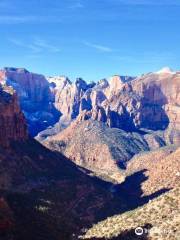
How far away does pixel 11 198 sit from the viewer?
126000 mm

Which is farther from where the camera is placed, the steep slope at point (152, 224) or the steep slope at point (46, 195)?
the steep slope at point (46, 195)

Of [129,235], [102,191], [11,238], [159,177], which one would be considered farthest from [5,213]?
[159,177]

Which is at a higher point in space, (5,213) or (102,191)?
(5,213)

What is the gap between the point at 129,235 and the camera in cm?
10150

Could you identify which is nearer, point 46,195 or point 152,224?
point 152,224

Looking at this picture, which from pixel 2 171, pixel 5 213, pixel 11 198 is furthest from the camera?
pixel 2 171

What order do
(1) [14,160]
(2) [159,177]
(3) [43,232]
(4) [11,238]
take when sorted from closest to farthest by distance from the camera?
1. (4) [11,238]
2. (3) [43,232]
3. (1) [14,160]
4. (2) [159,177]

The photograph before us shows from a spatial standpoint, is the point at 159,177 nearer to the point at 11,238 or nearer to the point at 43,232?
the point at 43,232

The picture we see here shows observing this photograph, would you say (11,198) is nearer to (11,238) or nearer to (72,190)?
(11,238)

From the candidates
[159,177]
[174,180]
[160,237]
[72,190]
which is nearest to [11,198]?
[160,237]

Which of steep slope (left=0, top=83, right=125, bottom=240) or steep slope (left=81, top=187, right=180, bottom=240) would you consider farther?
steep slope (left=0, top=83, right=125, bottom=240)

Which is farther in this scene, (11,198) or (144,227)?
(11,198)

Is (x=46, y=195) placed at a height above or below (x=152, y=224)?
below

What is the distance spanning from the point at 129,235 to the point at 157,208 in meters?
10.3
